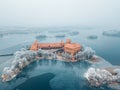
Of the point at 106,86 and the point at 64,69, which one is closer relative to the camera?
the point at 106,86

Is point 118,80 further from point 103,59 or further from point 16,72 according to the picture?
point 16,72

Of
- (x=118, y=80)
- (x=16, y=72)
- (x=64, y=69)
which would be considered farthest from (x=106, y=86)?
(x=16, y=72)

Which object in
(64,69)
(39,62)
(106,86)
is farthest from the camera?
(39,62)

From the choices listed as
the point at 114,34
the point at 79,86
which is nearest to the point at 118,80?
the point at 79,86

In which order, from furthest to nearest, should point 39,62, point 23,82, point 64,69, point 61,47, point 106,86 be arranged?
point 61,47 < point 39,62 < point 64,69 < point 23,82 < point 106,86

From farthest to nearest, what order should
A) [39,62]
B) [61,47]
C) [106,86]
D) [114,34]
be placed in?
1. [114,34]
2. [61,47]
3. [39,62]
4. [106,86]

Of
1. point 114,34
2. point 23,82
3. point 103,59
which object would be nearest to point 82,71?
point 103,59

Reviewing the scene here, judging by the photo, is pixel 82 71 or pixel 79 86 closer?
pixel 79 86

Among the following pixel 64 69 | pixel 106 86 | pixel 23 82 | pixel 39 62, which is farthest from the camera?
pixel 39 62

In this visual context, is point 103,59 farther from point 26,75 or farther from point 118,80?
point 26,75

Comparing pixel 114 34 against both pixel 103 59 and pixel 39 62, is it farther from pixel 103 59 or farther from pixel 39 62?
pixel 39 62
